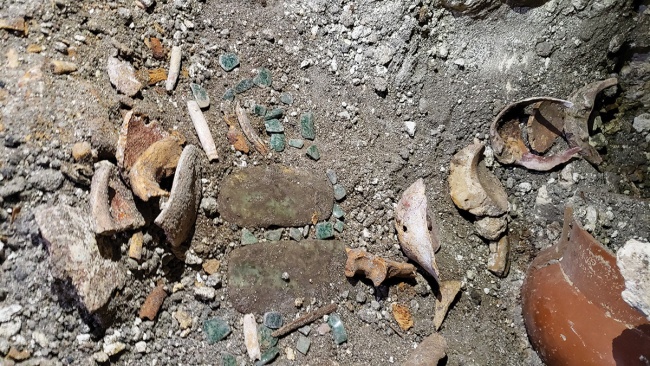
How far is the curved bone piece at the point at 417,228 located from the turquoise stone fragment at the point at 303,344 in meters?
0.52

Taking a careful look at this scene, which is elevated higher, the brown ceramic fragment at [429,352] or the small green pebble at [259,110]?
the small green pebble at [259,110]

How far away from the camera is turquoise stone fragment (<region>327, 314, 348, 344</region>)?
6.09 ft

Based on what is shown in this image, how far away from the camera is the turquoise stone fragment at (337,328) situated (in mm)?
1855

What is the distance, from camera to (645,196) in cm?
211

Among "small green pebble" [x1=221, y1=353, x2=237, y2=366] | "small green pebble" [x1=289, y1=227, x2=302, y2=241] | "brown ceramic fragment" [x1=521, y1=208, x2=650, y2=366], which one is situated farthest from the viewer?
"small green pebble" [x1=289, y1=227, x2=302, y2=241]

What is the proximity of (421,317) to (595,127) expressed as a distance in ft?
3.80

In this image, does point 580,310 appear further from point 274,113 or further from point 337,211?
point 274,113

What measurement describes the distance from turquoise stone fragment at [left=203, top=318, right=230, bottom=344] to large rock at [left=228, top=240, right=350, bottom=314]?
0.08 metres

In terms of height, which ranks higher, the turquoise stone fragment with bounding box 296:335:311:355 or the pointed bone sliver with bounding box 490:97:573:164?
the pointed bone sliver with bounding box 490:97:573:164

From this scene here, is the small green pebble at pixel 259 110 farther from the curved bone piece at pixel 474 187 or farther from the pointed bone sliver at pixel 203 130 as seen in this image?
the curved bone piece at pixel 474 187

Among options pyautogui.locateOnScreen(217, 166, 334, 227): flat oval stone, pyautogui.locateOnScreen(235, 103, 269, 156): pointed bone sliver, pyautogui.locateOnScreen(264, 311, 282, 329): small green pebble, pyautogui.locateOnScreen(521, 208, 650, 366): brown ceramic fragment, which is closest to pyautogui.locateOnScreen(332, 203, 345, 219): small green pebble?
pyautogui.locateOnScreen(217, 166, 334, 227): flat oval stone

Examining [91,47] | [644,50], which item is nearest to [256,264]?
[91,47]

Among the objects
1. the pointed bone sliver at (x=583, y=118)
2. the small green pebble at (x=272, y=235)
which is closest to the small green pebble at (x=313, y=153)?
the small green pebble at (x=272, y=235)

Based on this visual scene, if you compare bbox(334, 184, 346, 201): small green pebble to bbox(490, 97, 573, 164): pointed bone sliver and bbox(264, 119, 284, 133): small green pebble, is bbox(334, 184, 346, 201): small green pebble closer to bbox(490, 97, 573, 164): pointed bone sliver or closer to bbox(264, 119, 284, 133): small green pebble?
bbox(264, 119, 284, 133): small green pebble
